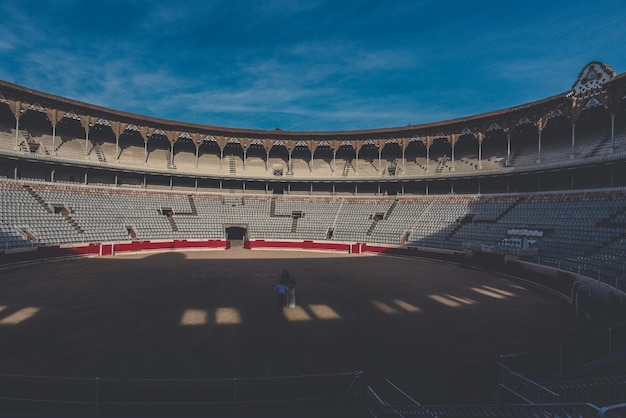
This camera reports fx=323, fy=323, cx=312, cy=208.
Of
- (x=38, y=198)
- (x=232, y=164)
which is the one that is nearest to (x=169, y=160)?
(x=232, y=164)

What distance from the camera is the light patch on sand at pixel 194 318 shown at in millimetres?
11609

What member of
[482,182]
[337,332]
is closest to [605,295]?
[337,332]

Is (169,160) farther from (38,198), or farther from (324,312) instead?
(324,312)

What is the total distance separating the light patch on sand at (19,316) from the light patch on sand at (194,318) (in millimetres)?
5412

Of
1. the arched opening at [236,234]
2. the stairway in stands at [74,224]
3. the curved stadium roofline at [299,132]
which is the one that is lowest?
the arched opening at [236,234]

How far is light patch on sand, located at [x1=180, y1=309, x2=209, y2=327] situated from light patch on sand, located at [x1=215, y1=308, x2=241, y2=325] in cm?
43

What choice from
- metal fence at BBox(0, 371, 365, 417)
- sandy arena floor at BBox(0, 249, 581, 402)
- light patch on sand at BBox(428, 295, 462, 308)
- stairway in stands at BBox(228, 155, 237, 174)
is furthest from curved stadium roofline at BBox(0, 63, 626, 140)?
metal fence at BBox(0, 371, 365, 417)

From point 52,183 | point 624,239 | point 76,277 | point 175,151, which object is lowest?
point 76,277

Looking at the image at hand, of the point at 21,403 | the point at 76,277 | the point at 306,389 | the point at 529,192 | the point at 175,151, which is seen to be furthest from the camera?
the point at 175,151

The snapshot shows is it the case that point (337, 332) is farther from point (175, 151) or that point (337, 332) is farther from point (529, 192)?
point (175, 151)

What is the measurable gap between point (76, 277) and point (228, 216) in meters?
21.6

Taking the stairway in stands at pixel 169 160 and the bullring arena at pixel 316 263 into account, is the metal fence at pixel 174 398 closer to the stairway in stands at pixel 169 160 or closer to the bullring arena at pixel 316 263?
the bullring arena at pixel 316 263

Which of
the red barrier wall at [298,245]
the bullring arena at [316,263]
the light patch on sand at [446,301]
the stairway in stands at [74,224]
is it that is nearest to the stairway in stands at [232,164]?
the bullring arena at [316,263]

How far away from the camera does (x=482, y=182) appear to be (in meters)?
38.8
